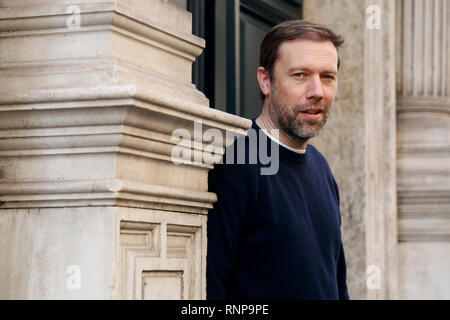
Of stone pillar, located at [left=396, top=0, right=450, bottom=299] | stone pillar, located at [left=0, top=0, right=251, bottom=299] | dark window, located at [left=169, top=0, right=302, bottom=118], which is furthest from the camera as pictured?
stone pillar, located at [left=396, top=0, right=450, bottom=299]

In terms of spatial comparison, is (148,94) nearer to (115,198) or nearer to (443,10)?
(115,198)

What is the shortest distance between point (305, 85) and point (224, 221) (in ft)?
1.51

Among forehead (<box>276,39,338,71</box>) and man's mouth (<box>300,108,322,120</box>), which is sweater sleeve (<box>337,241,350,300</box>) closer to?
man's mouth (<box>300,108,322,120</box>)

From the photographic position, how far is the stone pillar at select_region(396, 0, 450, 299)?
209 inches

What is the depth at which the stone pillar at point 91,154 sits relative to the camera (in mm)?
1736

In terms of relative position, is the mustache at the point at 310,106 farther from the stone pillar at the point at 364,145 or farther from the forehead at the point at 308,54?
the stone pillar at the point at 364,145

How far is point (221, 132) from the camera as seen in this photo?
2012mm

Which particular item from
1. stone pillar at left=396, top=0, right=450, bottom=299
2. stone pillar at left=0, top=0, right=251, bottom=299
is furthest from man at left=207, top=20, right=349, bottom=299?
stone pillar at left=396, top=0, right=450, bottom=299

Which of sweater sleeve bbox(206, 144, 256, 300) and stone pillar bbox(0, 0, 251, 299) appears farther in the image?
sweater sleeve bbox(206, 144, 256, 300)

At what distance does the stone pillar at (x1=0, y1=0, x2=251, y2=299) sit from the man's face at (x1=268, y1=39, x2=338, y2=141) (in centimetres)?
36

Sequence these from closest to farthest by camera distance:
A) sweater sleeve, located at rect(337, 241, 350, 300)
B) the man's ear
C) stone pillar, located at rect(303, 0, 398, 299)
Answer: the man's ear, sweater sleeve, located at rect(337, 241, 350, 300), stone pillar, located at rect(303, 0, 398, 299)

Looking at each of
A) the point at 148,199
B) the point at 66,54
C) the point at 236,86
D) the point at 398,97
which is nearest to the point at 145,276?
the point at 148,199

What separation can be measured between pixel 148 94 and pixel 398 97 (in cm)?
403

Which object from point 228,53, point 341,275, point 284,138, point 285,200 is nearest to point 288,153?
point 284,138
